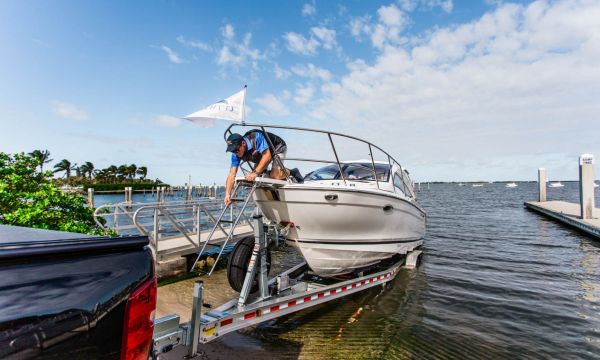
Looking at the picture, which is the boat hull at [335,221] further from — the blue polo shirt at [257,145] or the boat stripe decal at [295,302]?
the blue polo shirt at [257,145]

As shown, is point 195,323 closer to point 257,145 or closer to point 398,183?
point 257,145

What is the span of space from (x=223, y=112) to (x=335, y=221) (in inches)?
90.8

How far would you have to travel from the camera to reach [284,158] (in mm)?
4754

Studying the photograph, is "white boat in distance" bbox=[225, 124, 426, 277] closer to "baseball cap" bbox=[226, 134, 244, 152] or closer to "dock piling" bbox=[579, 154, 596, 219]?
"baseball cap" bbox=[226, 134, 244, 152]

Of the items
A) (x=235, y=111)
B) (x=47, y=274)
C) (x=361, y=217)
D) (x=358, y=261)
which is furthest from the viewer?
(x=358, y=261)

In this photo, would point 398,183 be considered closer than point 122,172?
Yes

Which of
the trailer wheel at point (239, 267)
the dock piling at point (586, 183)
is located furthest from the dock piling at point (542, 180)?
the trailer wheel at point (239, 267)

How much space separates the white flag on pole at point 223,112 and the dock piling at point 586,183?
53.4ft

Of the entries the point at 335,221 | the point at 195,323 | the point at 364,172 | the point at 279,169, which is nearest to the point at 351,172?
the point at 364,172

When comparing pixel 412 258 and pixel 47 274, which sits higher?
pixel 47 274

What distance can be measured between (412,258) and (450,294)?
1433mm

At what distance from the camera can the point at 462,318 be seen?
5473 mm

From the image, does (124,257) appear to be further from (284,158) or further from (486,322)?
(486,322)

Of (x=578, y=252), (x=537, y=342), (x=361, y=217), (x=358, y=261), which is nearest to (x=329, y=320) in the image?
(x=358, y=261)
